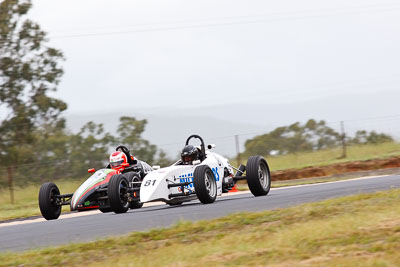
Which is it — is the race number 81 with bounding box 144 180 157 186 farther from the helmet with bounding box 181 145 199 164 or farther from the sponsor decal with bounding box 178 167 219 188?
the helmet with bounding box 181 145 199 164

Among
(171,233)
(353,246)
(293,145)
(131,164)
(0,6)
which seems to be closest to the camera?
(353,246)

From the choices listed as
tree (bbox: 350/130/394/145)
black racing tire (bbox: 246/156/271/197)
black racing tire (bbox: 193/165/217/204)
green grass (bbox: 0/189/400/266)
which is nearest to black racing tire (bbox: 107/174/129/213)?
black racing tire (bbox: 193/165/217/204)

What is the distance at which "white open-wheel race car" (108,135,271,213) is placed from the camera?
50.7 ft

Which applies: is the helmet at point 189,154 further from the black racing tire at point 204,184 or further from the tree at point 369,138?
the tree at point 369,138

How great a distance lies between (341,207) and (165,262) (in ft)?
13.6

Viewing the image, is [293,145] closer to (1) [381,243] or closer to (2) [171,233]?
(2) [171,233]

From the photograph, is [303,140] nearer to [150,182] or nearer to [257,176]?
[257,176]

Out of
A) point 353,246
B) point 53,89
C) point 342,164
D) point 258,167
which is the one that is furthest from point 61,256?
point 53,89

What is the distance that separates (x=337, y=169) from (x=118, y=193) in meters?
16.3

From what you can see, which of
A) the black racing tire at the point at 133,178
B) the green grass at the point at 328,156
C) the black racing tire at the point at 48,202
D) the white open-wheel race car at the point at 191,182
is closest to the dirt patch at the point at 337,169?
the green grass at the point at 328,156

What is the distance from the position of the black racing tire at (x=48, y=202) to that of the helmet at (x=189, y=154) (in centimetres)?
308

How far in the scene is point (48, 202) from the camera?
16.4m

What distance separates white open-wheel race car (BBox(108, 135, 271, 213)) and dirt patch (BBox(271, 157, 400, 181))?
40.7 ft

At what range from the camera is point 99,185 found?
16.5 meters
